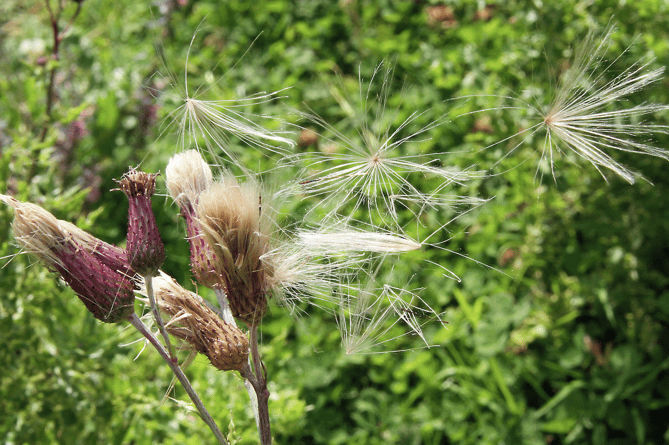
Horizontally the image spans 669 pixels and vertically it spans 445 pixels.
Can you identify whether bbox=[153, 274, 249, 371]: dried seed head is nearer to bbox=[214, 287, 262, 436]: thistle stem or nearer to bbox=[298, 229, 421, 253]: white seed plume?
bbox=[214, 287, 262, 436]: thistle stem

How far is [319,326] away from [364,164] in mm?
1323

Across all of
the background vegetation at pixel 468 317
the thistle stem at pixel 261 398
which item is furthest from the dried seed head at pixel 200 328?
the background vegetation at pixel 468 317

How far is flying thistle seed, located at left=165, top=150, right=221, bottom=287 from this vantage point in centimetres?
97

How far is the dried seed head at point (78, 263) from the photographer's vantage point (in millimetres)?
888

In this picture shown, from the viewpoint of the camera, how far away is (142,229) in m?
0.94

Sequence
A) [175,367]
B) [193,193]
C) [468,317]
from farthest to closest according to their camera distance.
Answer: [468,317] < [193,193] < [175,367]

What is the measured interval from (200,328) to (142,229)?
19cm

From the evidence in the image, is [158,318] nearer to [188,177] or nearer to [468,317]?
[188,177]

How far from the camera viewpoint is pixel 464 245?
97.0 inches

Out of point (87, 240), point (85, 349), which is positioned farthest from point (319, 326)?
point (87, 240)

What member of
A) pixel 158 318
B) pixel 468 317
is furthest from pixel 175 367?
pixel 468 317

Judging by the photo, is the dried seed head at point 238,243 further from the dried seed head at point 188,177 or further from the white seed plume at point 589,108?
the white seed plume at point 589,108

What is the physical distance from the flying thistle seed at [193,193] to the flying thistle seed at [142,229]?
0.04m

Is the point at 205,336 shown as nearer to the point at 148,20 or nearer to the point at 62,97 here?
the point at 62,97
